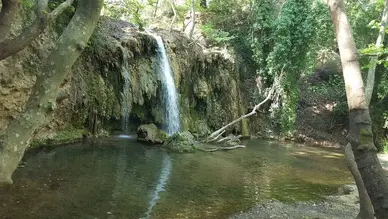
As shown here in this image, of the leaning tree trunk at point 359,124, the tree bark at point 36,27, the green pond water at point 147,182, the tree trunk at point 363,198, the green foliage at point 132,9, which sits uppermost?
the green foliage at point 132,9

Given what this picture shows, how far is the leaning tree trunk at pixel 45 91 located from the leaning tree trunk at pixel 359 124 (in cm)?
182

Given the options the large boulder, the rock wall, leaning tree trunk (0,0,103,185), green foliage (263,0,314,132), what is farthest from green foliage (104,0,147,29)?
green foliage (263,0,314,132)

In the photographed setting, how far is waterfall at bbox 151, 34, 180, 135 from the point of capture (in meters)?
16.0

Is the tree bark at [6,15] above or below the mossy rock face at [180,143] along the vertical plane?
above

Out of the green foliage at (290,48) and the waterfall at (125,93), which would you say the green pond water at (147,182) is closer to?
the waterfall at (125,93)

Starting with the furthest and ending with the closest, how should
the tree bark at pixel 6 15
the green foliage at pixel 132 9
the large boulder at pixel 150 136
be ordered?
the large boulder at pixel 150 136 → the green foliage at pixel 132 9 → the tree bark at pixel 6 15

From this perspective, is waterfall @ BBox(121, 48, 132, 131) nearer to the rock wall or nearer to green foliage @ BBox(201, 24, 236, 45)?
the rock wall

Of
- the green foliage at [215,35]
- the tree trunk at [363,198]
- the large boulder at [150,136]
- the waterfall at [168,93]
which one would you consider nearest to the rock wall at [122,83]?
the waterfall at [168,93]

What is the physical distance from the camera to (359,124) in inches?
84.3

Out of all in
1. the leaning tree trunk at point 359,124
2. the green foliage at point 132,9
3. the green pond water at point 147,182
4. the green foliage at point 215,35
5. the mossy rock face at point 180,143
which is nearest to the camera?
the leaning tree trunk at point 359,124

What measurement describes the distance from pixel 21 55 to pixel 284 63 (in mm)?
15012

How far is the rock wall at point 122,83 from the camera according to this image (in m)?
9.80

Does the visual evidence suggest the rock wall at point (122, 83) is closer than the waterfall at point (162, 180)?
No

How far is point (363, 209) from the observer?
508cm
